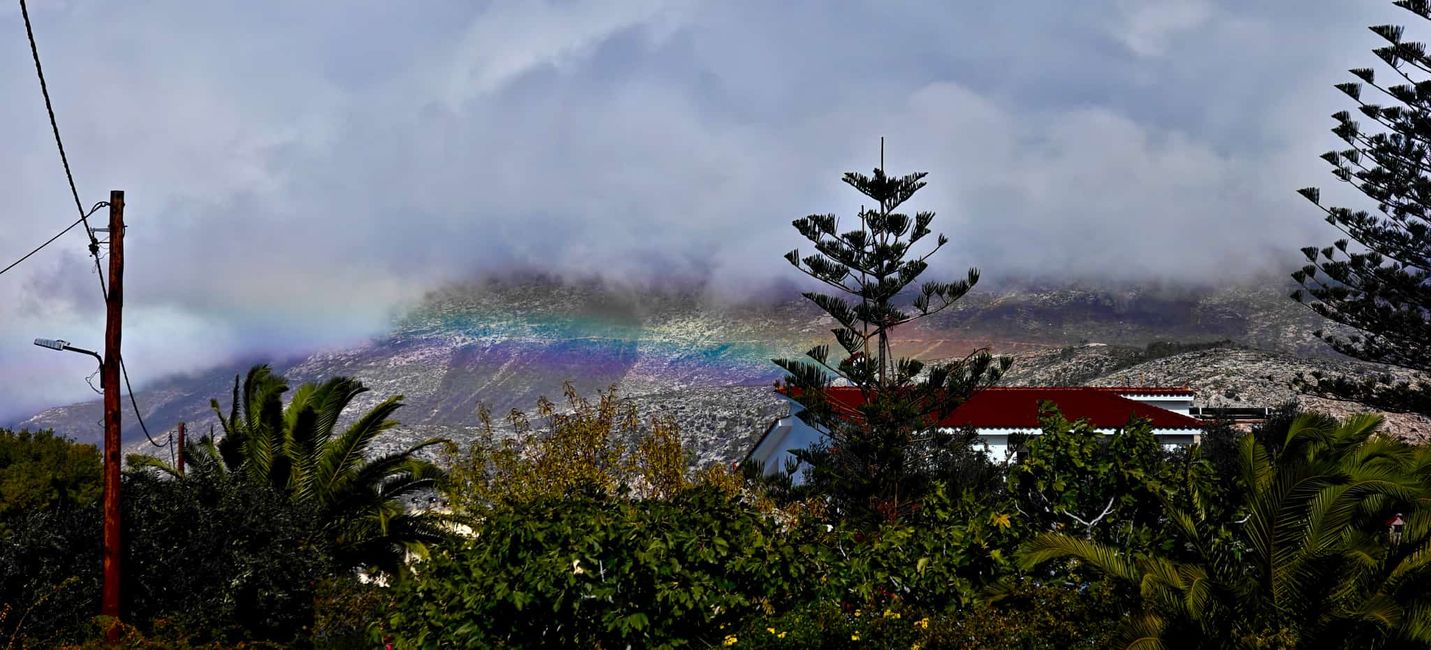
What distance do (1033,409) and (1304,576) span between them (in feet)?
72.4

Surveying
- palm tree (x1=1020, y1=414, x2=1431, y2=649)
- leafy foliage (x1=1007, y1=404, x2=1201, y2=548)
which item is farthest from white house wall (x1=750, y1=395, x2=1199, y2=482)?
palm tree (x1=1020, y1=414, x2=1431, y2=649)

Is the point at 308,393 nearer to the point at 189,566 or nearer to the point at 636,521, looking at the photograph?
the point at 189,566

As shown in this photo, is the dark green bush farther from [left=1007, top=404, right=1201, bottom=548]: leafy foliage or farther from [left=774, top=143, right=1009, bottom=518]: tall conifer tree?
[left=774, top=143, right=1009, bottom=518]: tall conifer tree

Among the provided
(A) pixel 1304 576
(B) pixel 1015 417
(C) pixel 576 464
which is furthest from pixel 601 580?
(B) pixel 1015 417

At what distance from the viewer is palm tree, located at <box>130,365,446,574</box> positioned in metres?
20.6

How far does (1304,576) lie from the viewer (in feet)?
27.4

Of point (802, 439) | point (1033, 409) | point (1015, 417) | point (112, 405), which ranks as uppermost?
point (112, 405)

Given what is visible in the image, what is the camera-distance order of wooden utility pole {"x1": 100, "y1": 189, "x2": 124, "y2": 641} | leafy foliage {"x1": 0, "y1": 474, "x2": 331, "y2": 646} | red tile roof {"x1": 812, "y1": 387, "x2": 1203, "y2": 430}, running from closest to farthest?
wooden utility pole {"x1": 100, "y1": 189, "x2": 124, "y2": 641}, leafy foliage {"x1": 0, "y1": 474, "x2": 331, "y2": 646}, red tile roof {"x1": 812, "y1": 387, "x2": 1203, "y2": 430}

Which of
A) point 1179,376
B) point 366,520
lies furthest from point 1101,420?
point 1179,376

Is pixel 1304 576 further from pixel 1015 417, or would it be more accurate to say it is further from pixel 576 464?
pixel 1015 417

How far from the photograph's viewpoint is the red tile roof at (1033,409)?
28656 millimetres

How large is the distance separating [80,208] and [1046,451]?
40.7ft

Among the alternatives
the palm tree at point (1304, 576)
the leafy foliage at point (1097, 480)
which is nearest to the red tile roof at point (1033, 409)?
the leafy foliage at point (1097, 480)

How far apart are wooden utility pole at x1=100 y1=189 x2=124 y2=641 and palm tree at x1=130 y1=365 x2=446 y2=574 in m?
6.07
